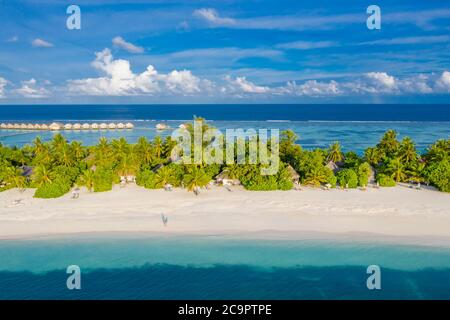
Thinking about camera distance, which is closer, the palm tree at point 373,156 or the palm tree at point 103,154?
the palm tree at point 103,154

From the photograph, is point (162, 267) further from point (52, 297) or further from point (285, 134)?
point (285, 134)

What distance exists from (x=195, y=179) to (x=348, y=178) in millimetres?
12413

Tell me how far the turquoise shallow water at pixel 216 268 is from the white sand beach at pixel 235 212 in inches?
51.9

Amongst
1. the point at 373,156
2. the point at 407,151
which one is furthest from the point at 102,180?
the point at 407,151

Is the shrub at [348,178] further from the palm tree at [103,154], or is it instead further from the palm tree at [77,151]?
the palm tree at [77,151]

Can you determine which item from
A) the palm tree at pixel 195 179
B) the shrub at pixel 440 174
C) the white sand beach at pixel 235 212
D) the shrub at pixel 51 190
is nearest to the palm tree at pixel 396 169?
the white sand beach at pixel 235 212

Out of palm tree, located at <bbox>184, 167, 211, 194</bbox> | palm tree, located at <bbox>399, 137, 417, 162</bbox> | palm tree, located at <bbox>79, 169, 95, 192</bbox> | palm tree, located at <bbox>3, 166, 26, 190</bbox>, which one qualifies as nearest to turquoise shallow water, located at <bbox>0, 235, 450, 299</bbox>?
palm tree, located at <bbox>184, 167, 211, 194</bbox>

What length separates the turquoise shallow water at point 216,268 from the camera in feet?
51.2

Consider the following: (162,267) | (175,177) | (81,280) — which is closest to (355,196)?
(175,177)

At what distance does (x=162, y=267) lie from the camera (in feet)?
57.5

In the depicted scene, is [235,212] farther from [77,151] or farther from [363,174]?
[77,151]

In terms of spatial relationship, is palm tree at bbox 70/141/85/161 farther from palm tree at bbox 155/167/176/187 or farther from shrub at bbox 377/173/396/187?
shrub at bbox 377/173/396/187

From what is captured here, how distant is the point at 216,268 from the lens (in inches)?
687
